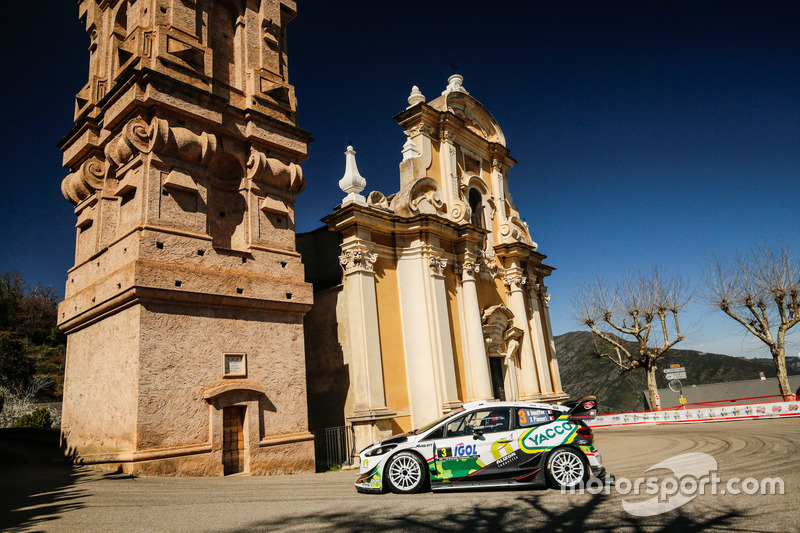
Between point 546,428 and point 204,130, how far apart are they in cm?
991

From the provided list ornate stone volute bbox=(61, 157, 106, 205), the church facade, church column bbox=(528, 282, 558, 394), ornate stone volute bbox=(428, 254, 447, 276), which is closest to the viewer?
ornate stone volute bbox=(61, 157, 106, 205)

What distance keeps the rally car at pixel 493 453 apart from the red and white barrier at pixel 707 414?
1284 cm

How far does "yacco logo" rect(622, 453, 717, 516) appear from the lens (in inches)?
230

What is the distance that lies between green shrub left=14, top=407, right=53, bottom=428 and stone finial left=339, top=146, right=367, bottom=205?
14.4 metres

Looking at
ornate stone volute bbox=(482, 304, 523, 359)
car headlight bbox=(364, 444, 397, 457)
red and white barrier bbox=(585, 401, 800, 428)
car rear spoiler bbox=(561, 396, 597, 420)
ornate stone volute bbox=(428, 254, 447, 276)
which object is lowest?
red and white barrier bbox=(585, 401, 800, 428)

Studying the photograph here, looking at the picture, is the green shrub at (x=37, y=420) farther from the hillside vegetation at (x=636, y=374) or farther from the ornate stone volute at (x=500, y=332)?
the hillside vegetation at (x=636, y=374)

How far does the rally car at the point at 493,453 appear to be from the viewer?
288 inches

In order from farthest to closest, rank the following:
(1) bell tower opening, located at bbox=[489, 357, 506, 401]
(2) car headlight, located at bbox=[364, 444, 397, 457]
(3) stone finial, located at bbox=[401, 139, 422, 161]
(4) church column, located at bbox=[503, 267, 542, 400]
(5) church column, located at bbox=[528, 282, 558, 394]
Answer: (5) church column, located at bbox=[528, 282, 558, 394] → (4) church column, located at bbox=[503, 267, 542, 400] → (1) bell tower opening, located at bbox=[489, 357, 506, 401] → (3) stone finial, located at bbox=[401, 139, 422, 161] → (2) car headlight, located at bbox=[364, 444, 397, 457]

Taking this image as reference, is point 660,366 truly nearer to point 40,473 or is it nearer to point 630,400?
point 630,400

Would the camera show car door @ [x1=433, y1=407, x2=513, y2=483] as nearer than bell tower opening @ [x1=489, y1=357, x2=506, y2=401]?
Yes

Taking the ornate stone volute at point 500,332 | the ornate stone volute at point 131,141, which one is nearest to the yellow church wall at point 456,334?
the ornate stone volute at point 500,332

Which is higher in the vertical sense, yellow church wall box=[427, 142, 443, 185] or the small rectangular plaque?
yellow church wall box=[427, 142, 443, 185]

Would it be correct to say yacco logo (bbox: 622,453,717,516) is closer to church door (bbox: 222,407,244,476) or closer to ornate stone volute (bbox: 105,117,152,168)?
church door (bbox: 222,407,244,476)

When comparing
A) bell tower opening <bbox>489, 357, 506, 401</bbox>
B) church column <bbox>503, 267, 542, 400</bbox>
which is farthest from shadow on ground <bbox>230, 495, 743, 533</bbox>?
church column <bbox>503, 267, 542, 400</bbox>
